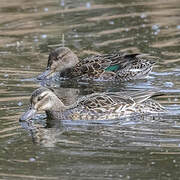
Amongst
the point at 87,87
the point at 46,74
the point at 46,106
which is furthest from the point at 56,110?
the point at 46,74

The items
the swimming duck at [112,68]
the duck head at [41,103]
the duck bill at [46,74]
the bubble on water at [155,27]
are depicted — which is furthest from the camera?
the bubble on water at [155,27]

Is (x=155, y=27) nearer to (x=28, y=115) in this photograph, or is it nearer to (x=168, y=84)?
(x=168, y=84)

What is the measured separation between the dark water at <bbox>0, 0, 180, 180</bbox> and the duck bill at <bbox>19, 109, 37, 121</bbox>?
10 centimetres

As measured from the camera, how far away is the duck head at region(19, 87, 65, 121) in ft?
36.7

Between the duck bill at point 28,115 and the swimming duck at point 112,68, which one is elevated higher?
the swimming duck at point 112,68

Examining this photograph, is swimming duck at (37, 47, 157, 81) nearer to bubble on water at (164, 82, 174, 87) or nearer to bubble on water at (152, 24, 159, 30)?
bubble on water at (164, 82, 174, 87)

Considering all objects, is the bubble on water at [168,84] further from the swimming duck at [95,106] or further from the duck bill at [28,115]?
the duck bill at [28,115]

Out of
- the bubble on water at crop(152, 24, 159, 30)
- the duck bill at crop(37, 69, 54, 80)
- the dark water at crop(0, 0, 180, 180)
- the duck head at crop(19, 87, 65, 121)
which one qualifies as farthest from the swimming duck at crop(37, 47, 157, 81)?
the duck head at crop(19, 87, 65, 121)

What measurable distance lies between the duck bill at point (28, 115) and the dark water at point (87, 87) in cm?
10

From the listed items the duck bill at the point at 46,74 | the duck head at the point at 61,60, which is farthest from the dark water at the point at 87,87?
the duck head at the point at 61,60

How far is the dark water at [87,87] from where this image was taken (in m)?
8.87

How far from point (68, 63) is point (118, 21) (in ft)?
12.3

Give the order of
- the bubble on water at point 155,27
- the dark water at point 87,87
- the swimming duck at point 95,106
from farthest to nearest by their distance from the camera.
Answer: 1. the bubble on water at point 155,27
2. the swimming duck at point 95,106
3. the dark water at point 87,87

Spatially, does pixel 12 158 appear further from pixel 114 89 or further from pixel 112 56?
pixel 112 56
